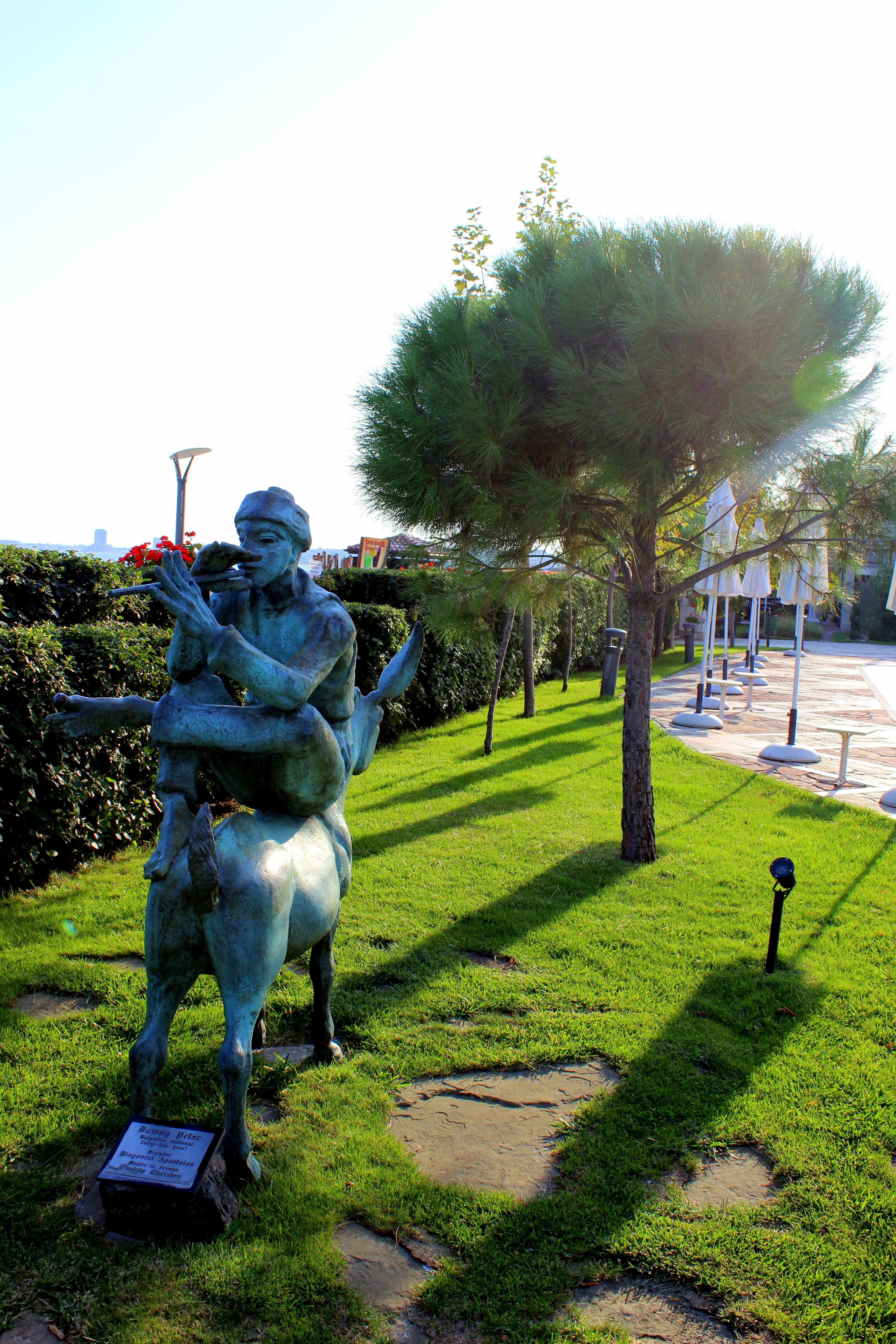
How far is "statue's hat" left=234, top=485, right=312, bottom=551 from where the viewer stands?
7.88ft

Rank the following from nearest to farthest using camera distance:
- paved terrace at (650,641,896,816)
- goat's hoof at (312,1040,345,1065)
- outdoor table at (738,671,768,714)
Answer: goat's hoof at (312,1040,345,1065)
paved terrace at (650,641,896,816)
outdoor table at (738,671,768,714)

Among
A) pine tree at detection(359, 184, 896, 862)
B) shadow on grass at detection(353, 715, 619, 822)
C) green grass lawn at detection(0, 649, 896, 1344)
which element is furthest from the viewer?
shadow on grass at detection(353, 715, 619, 822)

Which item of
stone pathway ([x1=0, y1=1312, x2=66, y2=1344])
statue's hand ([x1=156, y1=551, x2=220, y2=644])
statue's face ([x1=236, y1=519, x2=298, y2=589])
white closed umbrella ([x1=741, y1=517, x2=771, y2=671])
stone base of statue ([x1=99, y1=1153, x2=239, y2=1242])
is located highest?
white closed umbrella ([x1=741, y1=517, x2=771, y2=671])

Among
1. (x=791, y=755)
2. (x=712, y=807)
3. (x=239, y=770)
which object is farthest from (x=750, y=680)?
(x=239, y=770)

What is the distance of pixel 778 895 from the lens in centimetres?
383

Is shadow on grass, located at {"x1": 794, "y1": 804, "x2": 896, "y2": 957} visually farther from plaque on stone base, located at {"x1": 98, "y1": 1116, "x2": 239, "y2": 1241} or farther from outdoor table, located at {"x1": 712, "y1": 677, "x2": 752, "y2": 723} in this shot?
outdoor table, located at {"x1": 712, "y1": 677, "x2": 752, "y2": 723}

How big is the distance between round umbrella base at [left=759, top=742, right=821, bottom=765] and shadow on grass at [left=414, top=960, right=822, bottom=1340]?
213 inches

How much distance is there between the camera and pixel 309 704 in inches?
96.2

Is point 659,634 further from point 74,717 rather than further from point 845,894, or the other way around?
point 74,717

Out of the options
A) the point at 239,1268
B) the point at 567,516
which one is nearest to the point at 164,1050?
the point at 239,1268

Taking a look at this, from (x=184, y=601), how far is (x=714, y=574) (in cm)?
756

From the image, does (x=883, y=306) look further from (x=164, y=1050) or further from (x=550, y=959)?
(x=164, y=1050)

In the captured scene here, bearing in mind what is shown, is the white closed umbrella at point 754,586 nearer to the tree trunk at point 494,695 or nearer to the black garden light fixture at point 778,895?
the tree trunk at point 494,695

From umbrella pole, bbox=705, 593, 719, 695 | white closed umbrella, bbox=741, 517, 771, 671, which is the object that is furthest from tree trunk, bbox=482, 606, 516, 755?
umbrella pole, bbox=705, 593, 719, 695
